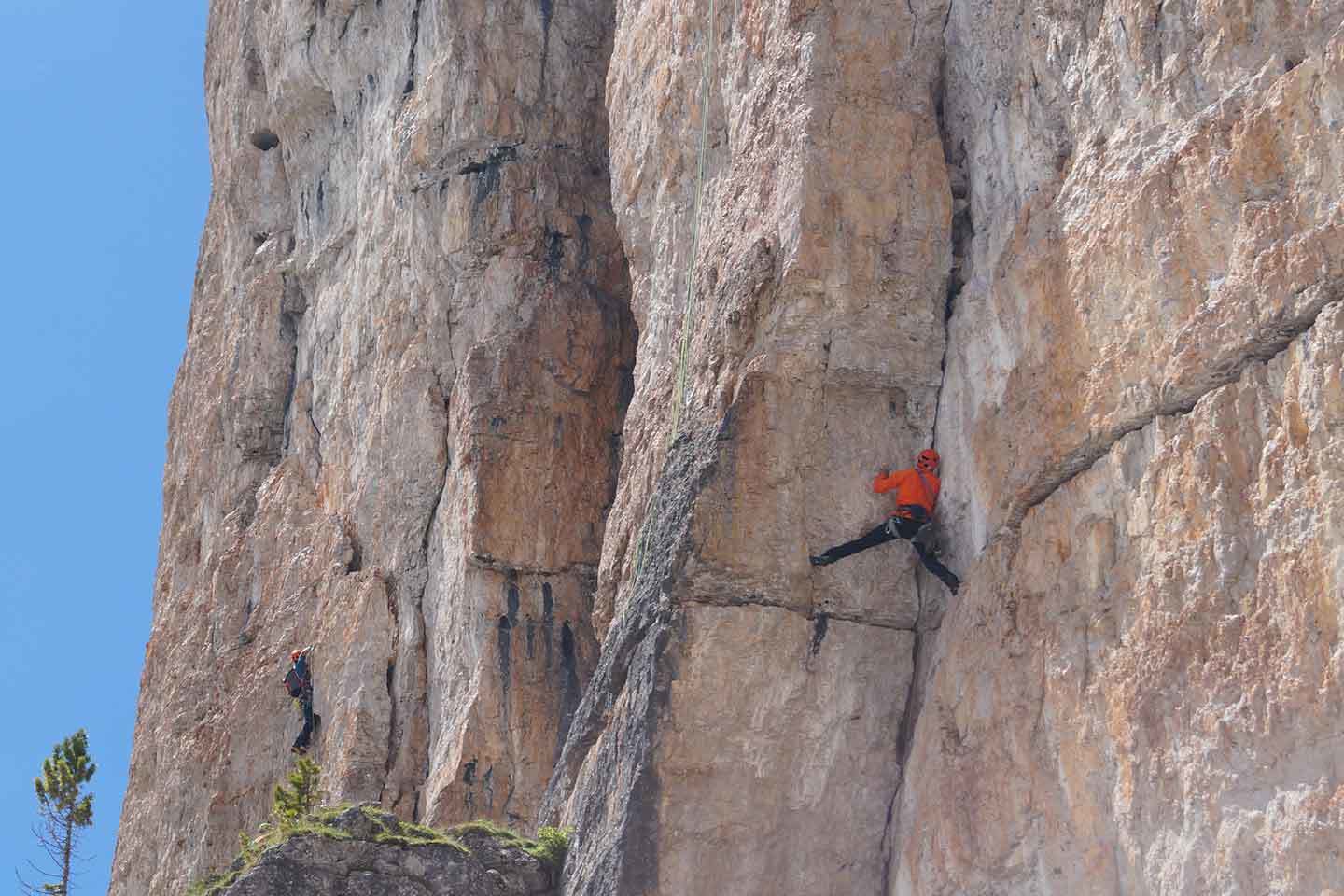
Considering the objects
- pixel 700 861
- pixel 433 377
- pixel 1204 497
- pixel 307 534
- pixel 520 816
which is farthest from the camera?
pixel 307 534

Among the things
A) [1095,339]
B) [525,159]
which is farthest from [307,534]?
[1095,339]

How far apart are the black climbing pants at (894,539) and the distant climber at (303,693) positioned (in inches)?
444

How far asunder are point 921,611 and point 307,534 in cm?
1341

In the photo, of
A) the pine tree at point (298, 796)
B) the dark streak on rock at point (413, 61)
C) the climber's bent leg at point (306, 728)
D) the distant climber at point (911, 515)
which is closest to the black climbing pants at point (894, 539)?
the distant climber at point (911, 515)

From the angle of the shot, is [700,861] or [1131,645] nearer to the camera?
[1131,645]

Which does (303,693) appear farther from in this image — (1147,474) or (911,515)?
(1147,474)

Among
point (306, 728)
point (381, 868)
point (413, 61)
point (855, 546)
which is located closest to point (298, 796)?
point (381, 868)

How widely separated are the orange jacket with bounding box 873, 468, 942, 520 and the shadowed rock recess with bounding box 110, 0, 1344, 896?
184 mm

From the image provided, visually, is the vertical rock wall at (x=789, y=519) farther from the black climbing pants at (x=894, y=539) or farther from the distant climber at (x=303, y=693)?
the distant climber at (x=303, y=693)

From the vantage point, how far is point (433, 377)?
24.8m

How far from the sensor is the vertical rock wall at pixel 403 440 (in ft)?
73.9

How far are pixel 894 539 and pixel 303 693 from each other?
11.8 m

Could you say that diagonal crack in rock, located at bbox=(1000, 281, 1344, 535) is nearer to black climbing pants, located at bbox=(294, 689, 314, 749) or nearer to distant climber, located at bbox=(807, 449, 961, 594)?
distant climber, located at bbox=(807, 449, 961, 594)

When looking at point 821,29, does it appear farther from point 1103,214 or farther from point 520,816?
point 520,816
